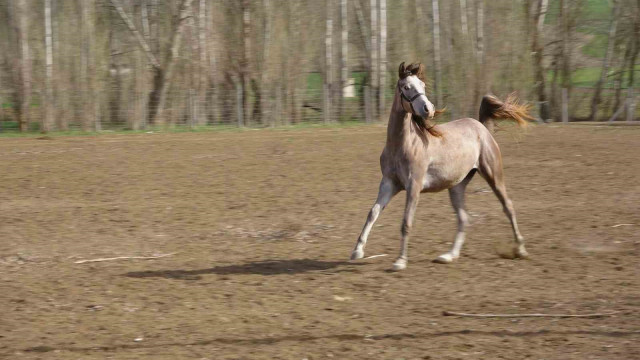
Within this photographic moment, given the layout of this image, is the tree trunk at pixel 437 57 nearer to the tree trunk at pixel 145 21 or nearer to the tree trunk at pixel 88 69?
the tree trunk at pixel 145 21

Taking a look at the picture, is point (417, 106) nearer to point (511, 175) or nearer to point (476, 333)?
point (476, 333)

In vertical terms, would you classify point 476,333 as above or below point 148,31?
below

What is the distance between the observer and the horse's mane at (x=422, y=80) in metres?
8.69

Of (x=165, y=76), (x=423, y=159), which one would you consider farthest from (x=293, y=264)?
(x=165, y=76)

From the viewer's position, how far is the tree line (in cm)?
2598

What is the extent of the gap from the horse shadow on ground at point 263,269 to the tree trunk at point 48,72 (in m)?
17.5

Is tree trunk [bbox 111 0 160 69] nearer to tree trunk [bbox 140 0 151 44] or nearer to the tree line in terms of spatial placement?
the tree line

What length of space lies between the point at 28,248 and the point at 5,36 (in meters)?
17.6

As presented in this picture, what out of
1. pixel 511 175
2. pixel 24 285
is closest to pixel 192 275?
pixel 24 285

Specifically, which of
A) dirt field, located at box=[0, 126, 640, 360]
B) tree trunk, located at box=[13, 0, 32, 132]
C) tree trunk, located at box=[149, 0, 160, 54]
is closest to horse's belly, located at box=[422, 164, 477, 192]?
dirt field, located at box=[0, 126, 640, 360]

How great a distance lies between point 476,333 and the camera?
659cm

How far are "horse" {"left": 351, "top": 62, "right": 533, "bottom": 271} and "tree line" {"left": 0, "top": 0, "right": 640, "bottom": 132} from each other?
17691 millimetres

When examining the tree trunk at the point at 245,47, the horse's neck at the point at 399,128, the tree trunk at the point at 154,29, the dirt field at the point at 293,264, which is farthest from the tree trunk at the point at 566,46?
the horse's neck at the point at 399,128

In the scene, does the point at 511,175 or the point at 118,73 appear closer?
the point at 511,175
